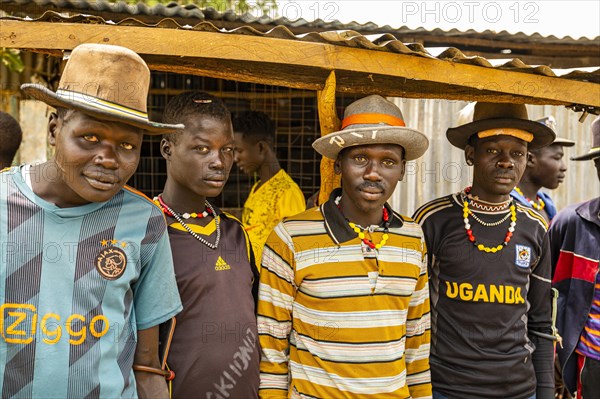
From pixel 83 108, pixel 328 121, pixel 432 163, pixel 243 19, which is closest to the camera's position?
pixel 83 108

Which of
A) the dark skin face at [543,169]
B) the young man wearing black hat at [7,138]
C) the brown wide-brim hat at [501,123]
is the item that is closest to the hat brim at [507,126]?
the brown wide-brim hat at [501,123]

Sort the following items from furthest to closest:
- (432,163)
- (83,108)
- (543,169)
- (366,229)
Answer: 1. (432,163)
2. (543,169)
3. (366,229)
4. (83,108)

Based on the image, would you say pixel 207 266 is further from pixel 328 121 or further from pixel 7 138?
pixel 7 138

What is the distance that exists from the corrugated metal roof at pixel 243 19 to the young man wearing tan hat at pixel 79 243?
268 centimetres

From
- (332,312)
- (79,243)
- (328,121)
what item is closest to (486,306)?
(332,312)

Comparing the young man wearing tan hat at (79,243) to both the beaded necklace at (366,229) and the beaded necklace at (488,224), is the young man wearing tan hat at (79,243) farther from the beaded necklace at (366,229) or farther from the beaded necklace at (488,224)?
the beaded necklace at (488,224)

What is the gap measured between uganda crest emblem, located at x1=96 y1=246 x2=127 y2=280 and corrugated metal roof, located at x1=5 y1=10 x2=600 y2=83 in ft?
2.95

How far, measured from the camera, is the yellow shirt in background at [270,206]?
4.08 meters

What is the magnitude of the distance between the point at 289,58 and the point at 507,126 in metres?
1.26

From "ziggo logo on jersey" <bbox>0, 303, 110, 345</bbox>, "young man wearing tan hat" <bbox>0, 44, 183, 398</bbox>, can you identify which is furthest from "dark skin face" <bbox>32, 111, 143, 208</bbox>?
"ziggo logo on jersey" <bbox>0, 303, 110, 345</bbox>

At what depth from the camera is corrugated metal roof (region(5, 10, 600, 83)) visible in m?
2.28

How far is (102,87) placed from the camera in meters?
1.92

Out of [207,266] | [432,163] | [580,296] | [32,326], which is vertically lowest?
[580,296]

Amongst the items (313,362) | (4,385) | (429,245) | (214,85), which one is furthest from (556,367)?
(214,85)
